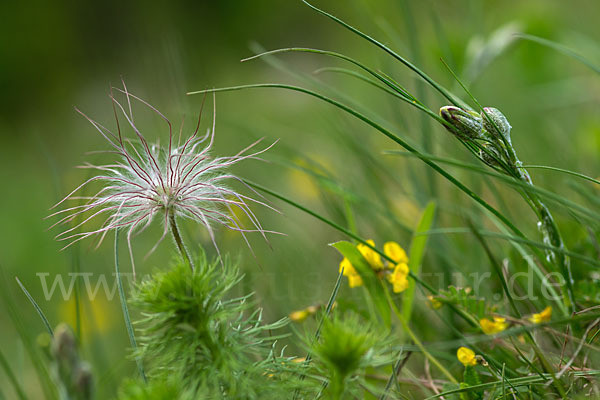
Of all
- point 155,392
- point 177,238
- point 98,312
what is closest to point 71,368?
point 155,392

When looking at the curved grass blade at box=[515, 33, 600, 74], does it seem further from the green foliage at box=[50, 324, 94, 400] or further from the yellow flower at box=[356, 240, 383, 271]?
the green foliage at box=[50, 324, 94, 400]

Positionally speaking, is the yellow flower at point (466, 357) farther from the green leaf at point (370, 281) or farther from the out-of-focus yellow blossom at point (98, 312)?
the out-of-focus yellow blossom at point (98, 312)

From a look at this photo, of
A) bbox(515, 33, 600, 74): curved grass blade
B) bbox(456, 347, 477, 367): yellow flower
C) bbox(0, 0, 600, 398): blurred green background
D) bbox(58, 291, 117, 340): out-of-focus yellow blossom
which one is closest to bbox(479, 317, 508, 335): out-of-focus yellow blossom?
bbox(456, 347, 477, 367): yellow flower

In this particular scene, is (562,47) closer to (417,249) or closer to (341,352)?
(417,249)

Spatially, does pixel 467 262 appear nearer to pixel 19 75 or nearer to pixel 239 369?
pixel 239 369

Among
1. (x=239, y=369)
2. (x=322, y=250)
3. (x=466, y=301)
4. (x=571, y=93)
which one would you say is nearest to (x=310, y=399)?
(x=239, y=369)
